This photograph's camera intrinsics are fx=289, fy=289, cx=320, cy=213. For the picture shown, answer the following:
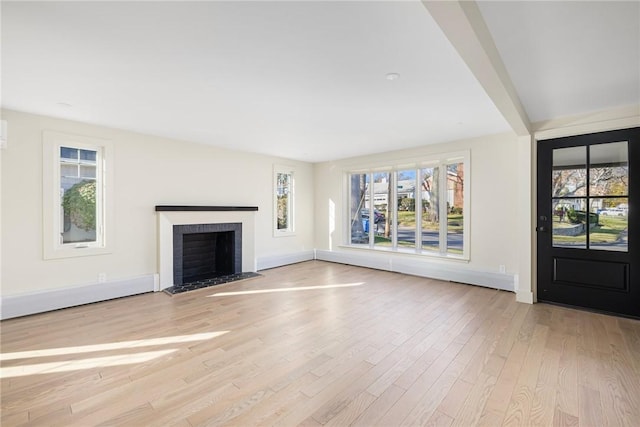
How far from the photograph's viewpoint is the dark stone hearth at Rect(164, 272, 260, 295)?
446 centimetres

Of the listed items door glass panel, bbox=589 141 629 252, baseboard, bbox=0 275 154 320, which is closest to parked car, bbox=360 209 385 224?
door glass panel, bbox=589 141 629 252

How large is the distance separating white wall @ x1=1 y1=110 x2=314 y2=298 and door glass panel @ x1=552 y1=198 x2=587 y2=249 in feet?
15.6

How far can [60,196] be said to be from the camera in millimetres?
3764

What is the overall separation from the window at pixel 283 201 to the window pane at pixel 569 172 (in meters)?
4.78

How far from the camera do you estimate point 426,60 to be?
87.9 inches

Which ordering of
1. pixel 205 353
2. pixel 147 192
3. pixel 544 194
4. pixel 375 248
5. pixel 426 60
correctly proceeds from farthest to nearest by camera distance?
1. pixel 375 248
2. pixel 147 192
3. pixel 544 194
4. pixel 205 353
5. pixel 426 60

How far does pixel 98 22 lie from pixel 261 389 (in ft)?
8.64

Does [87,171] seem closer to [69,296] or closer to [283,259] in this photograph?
[69,296]

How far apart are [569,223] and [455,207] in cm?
164

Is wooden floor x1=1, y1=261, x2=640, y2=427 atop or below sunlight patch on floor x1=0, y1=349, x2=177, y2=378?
atop

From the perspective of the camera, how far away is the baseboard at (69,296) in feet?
11.0

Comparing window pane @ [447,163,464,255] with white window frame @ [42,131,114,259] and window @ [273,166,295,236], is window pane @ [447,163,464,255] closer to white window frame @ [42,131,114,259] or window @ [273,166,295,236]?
window @ [273,166,295,236]

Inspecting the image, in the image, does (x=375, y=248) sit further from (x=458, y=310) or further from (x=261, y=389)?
(x=261, y=389)

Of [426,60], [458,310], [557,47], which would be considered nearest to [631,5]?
[557,47]
